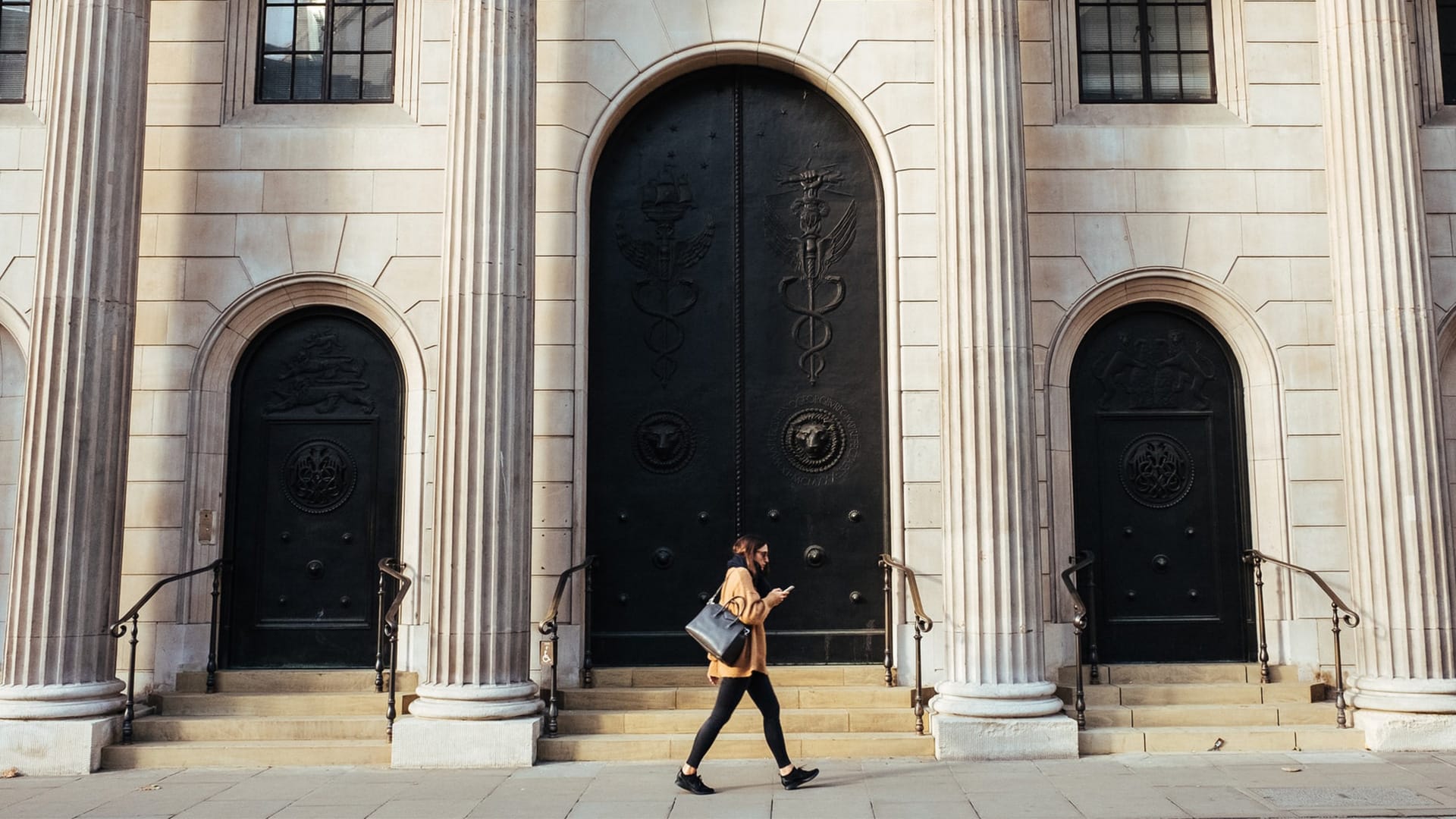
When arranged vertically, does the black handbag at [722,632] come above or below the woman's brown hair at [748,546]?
below

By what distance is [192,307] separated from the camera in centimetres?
1143

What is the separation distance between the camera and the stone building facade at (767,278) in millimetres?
10438

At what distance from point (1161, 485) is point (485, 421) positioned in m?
6.70

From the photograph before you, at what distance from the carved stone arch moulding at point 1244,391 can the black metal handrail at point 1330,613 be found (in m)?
0.18

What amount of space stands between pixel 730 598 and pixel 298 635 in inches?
210

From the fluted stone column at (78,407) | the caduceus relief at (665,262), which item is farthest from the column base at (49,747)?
the caduceus relief at (665,262)

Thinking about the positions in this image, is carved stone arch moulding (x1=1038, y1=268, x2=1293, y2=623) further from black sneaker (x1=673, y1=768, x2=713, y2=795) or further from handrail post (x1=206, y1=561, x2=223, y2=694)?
handrail post (x1=206, y1=561, x2=223, y2=694)

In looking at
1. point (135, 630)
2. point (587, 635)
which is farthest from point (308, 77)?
point (587, 635)

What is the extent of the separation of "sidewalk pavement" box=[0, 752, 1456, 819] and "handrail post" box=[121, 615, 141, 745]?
0.59m

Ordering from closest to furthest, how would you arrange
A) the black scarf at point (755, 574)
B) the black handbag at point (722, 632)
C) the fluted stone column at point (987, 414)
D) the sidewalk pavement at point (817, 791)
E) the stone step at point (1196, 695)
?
the sidewalk pavement at point (817, 791), the black handbag at point (722, 632), the black scarf at point (755, 574), the fluted stone column at point (987, 414), the stone step at point (1196, 695)

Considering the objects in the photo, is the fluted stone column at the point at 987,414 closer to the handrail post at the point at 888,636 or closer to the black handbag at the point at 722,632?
the handrail post at the point at 888,636

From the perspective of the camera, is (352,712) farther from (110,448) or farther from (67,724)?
(110,448)

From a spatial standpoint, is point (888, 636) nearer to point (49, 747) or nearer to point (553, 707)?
point (553, 707)

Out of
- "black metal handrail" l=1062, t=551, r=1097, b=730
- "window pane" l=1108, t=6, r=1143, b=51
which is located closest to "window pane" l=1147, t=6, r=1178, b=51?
"window pane" l=1108, t=6, r=1143, b=51
